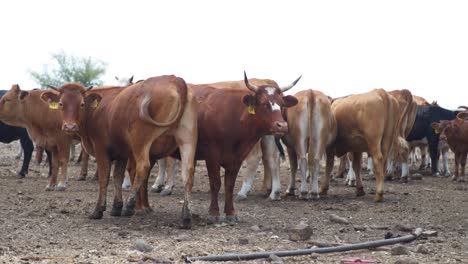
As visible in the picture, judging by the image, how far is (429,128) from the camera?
845 inches

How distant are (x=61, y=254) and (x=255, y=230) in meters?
2.79

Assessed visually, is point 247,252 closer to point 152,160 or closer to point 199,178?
point 152,160

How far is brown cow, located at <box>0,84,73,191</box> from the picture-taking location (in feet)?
49.4

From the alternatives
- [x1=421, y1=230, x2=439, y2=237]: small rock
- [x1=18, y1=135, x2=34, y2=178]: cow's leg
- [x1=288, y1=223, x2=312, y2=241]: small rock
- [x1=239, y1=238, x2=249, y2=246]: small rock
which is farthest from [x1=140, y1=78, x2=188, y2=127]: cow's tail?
[x1=18, y1=135, x2=34, y2=178]: cow's leg

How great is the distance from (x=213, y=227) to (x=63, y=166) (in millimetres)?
5737

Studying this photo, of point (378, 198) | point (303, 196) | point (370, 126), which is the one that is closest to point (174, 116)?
point (303, 196)

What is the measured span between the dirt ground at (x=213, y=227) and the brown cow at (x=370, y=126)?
856mm

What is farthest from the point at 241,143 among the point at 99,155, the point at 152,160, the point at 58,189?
the point at 58,189

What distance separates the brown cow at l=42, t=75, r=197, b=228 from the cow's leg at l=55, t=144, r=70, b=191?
13.0 ft

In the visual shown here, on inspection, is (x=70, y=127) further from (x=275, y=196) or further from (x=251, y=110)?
(x=275, y=196)

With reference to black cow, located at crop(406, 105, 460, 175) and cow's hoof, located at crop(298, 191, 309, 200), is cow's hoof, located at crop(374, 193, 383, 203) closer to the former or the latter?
cow's hoof, located at crop(298, 191, 309, 200)

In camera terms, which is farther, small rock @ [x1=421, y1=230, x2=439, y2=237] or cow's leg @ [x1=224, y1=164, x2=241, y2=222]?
cow's leg @ [x1=224, y1=164, x2=241, y2=222]

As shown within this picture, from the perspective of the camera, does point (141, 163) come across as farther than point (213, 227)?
No

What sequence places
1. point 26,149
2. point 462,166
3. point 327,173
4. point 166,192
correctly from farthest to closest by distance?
point 462,166
point 26,149
point 327,173
point 166,192
